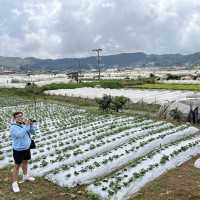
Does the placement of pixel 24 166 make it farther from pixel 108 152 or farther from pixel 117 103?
pixel 117 103

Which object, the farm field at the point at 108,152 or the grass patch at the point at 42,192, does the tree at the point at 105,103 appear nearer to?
the farm field at the point at 108,152

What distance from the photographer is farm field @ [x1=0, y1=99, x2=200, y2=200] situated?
26.9ft

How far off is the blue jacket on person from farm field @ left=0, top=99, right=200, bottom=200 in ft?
4.19

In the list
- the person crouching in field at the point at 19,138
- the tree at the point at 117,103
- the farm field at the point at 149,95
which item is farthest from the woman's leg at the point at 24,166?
the farm field at the point at 149,95

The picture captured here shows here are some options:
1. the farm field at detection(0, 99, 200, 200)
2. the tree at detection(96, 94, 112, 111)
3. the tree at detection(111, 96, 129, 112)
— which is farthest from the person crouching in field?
the tree at detection(111, 96, 129, 112)

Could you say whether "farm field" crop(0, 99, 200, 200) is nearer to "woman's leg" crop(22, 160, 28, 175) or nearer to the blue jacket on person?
"woman's leg" crop(22, 160, 28, 175)

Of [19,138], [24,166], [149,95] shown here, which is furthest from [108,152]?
[149,95]

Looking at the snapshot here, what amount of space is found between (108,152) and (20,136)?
11.7ft

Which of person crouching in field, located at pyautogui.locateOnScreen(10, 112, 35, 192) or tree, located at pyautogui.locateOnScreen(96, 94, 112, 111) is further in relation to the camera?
tree, located at pyautogui.locateOnScreen(96, 94, 112, 111)

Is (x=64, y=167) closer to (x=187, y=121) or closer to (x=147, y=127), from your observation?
(x=147, y=127)

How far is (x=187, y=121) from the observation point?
655 inches

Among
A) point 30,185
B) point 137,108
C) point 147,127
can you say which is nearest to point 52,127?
point 147,127

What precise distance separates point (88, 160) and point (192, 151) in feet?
10.5

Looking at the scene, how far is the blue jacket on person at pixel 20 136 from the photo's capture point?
24.3 ft
